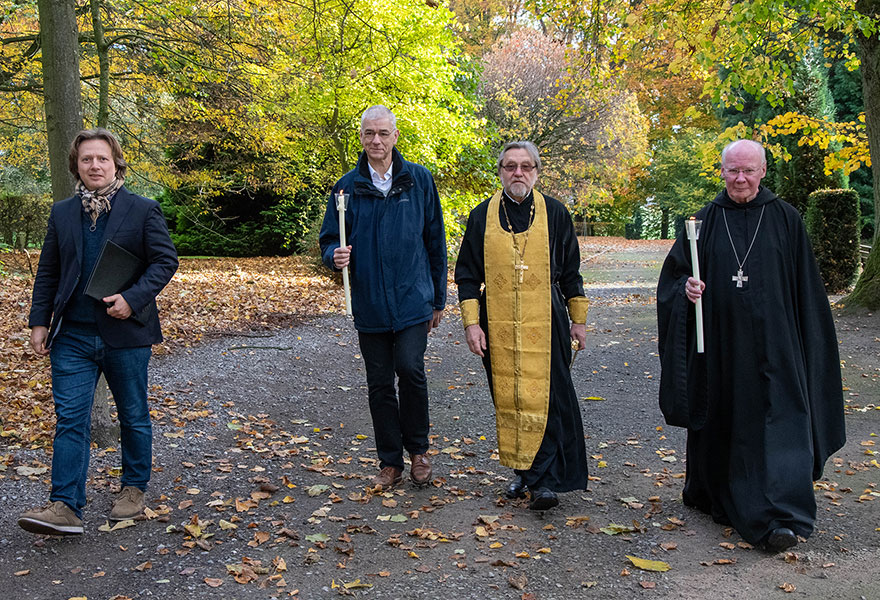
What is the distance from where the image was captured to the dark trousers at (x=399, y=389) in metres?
4.68

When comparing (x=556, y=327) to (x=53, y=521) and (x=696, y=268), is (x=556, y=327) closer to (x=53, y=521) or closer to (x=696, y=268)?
(x=696, y=268)

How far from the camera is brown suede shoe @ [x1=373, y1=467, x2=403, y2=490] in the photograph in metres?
4.85

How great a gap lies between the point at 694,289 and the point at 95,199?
123 inches

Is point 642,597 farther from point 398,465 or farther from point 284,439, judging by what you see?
point 284,439

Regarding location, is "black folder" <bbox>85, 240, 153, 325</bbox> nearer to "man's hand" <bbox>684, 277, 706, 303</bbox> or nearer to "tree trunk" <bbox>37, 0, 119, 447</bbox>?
"tree trunk" <bbox>37, 0, 119, 447</bbox>

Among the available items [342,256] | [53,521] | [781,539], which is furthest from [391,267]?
[781,539]

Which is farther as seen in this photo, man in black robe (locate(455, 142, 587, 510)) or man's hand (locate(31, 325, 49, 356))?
man in black robe (locate(455, 142, 587, 510))

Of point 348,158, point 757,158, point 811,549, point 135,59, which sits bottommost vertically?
point 811,549

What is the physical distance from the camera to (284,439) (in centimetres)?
618

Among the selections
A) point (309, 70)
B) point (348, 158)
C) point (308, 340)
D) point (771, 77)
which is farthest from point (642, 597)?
point (348, 158)

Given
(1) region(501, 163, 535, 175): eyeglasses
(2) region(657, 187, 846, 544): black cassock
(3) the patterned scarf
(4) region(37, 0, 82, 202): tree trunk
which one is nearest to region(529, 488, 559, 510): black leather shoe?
(2) region(657, 187, 846, 544): black cassock

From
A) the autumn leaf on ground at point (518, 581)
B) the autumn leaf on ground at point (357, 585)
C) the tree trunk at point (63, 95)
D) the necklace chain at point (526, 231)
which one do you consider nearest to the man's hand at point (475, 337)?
the necklace chain at point (526, 231)

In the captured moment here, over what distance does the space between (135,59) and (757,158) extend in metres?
9.51

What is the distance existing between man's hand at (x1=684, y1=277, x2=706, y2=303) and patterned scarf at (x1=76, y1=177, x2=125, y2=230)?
9.95 feet
